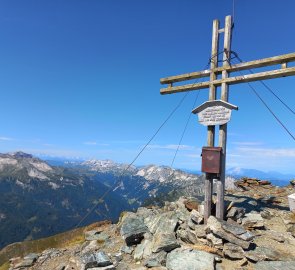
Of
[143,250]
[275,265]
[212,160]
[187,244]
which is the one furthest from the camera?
[212,160]

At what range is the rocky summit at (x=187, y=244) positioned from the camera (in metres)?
12.9

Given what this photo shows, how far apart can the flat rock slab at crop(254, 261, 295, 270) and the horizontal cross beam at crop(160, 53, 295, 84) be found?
993 centimetres

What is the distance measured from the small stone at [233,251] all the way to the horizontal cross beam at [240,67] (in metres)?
9.59

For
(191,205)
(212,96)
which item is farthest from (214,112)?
(191,205)

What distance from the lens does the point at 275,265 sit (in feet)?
40.3

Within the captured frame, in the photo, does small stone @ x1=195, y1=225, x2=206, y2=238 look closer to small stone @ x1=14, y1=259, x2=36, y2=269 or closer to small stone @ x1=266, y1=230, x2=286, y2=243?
small stone @ x1=266, y1=230, x2=286, y2=243

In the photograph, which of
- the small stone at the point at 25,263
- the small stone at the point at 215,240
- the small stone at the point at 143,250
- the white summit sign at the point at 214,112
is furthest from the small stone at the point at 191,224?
the small stone at the point at 25,263

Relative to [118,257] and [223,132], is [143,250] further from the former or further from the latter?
[223,132]

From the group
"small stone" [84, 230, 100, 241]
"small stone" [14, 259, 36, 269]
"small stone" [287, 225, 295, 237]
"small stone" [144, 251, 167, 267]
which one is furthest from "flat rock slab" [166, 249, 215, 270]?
"small stone" [14, 259, 36, 269]

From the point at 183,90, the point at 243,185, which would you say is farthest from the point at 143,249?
the point at 243,185

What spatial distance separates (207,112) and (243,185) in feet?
49.0

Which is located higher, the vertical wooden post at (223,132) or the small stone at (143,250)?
the vertical wooden post at (223,132)

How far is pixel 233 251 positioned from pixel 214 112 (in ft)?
24.4

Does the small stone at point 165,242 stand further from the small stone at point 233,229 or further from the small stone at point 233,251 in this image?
the small stone at point 233,229
